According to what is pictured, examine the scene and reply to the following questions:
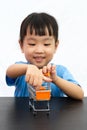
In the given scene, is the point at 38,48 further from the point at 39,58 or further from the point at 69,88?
the point at 69,88

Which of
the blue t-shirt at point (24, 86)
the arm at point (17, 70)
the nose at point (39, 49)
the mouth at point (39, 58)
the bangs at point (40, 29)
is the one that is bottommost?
the blue t-shirt at point (24, 86)

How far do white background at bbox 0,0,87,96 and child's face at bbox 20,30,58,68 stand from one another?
2.98 ft

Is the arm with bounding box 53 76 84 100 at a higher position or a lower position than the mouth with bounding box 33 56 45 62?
lower

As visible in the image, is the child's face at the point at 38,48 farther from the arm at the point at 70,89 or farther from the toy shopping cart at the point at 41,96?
the toy shopping cart at the point at 41,96

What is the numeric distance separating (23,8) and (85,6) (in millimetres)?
414

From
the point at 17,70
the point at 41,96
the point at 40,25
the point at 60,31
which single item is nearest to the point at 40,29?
the point at 40,25

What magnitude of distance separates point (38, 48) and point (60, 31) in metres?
1.05

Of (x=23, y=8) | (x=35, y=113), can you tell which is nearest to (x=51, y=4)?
(x=23, y=8)

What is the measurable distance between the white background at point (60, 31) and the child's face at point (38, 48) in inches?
35.8

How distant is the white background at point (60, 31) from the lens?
201 cm

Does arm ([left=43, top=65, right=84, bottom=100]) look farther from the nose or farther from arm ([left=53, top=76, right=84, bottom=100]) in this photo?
the nose

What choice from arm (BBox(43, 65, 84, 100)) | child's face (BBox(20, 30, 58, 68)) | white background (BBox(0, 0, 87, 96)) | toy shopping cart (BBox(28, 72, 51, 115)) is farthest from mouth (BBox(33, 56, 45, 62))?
white background (BBox(0, 0, 87, 96))

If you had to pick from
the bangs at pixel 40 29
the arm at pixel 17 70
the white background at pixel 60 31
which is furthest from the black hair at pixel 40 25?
the white background at pixel 60 31

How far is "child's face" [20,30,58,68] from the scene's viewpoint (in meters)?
1.02
